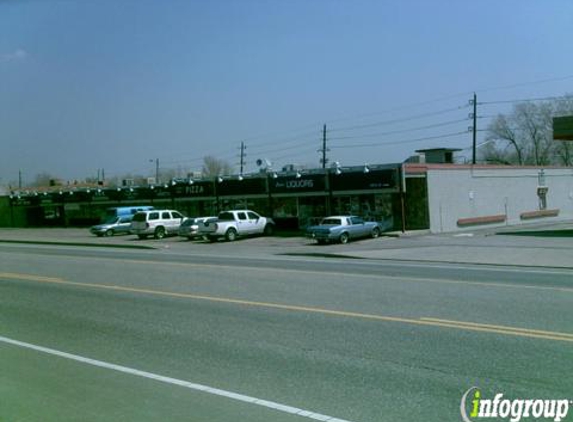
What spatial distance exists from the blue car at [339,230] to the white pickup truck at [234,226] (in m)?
6.19

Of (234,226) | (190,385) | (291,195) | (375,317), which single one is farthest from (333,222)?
(190,385)

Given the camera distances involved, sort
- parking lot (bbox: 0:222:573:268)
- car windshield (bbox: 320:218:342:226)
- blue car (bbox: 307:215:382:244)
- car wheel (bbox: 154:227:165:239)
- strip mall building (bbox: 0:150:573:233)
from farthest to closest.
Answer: car wheel (bbox: 154:227:165:239)
strip mall building (bbox: 0:150:573:233)
car windshield (bbox: 320:218:342:226)
blue car (bbox: 307:215:382:244)
parking lot (bbox: 0:222:573:268)

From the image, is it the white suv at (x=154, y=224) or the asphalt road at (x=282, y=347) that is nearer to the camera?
the asphalt road at (x=282, y=347)

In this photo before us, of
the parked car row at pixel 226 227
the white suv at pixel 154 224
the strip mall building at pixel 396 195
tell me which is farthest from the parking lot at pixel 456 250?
the white suv at pixel 154 224

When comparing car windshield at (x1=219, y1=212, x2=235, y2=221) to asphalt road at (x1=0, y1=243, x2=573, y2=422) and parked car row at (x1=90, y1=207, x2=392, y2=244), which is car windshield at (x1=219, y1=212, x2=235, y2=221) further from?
asphalt road at (x1=0, y1=243, x2=573, y2=422)

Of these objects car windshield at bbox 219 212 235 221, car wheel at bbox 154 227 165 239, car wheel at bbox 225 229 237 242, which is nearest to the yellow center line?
car wheel at bbox 225 229 237 242

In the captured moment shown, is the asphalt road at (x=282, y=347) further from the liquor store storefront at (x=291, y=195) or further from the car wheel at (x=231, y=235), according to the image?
the liquor store storefront at (x=291, y=195)

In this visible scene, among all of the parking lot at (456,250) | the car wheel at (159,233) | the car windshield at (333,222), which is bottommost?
the parking lot at (456,250)

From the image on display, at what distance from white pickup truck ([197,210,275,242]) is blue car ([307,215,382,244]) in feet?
20.3

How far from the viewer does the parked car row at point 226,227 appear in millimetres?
33188

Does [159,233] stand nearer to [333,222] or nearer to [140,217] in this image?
[140,217]

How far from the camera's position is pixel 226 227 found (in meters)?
37.8

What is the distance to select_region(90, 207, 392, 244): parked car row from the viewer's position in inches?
1307

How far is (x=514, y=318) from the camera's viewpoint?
9344 mm
